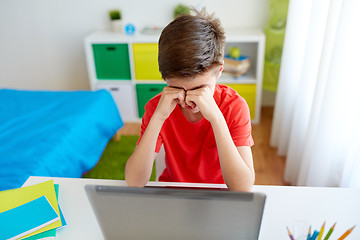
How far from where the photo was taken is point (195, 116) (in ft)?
3.70

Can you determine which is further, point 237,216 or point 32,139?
point 32,139

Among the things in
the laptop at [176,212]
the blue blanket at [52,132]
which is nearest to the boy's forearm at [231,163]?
the laptop at [176,212]

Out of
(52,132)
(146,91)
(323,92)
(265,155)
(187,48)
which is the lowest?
(265,155)

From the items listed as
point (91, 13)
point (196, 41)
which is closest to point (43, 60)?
point (91, 13)

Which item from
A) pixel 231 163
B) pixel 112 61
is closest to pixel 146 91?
pixel 112 61

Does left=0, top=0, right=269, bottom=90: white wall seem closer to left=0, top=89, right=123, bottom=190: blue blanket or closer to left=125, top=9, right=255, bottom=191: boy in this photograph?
left=0, top=89, right=123, bottom=190: blue blanket

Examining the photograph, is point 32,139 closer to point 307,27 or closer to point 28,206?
point 28,206

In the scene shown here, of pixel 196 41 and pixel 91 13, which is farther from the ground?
pixel 196 41

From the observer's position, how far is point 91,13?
298 centimetres

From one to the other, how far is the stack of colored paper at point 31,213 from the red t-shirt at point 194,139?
1.21 ft

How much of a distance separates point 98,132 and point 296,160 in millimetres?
1328

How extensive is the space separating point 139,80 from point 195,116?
70.7 inches

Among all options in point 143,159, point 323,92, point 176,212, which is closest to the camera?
point 176,212

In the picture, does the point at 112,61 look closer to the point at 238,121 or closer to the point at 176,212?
the point at 238,121
